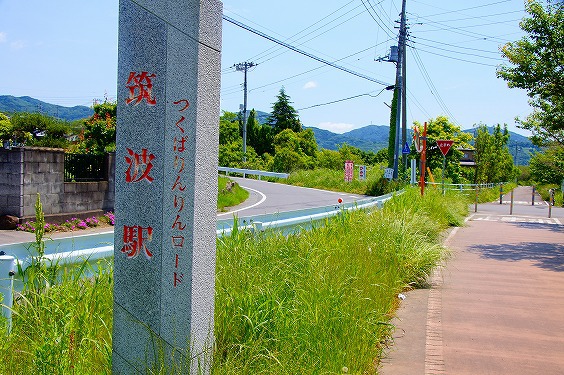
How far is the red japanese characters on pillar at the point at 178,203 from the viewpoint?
351 cm

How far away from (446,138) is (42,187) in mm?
37586

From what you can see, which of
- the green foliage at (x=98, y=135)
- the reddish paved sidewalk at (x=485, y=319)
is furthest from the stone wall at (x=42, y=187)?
the reddish paved sidewalk at (x=485, y=319)

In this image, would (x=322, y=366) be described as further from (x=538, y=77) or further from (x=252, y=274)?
(x=538, y=77)

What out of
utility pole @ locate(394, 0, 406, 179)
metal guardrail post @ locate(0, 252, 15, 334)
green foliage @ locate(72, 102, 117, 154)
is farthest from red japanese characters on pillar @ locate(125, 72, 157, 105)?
utility pole @ locate(394, 0, 406, 179)

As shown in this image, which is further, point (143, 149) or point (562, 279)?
point (562, 279)

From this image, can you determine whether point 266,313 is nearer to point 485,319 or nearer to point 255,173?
point 485,319

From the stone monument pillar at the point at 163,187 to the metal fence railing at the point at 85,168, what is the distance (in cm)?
1235

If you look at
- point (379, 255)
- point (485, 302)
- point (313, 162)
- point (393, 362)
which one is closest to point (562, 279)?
point (485, 302)

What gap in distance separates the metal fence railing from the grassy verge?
31.2 ft

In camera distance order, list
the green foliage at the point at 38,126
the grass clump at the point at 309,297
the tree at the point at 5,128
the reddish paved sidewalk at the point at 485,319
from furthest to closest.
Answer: the green foliage at the point at 38,126, the tree at the point at 5,128, the reddish paved sidewalk at the point at 485,319, the grass clump at the point at 309,297

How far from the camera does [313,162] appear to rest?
52.5 metres

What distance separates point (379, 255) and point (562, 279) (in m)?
3.99

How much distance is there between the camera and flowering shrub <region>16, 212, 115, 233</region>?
1327 centimetres

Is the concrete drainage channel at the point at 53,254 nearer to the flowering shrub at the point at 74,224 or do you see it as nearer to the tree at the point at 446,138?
the flowering shrub at the point at 74,224
